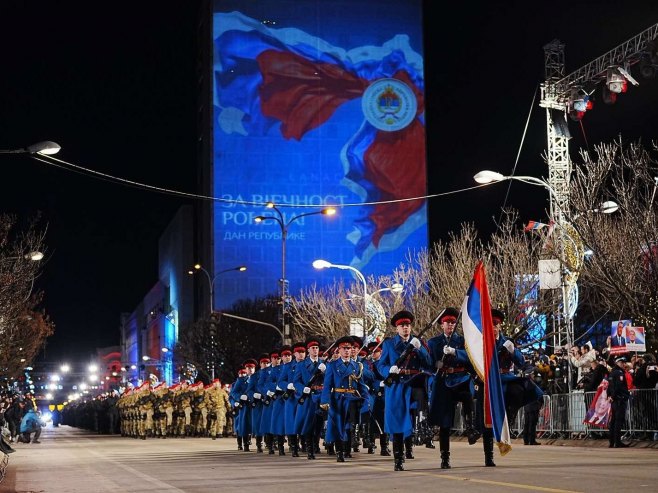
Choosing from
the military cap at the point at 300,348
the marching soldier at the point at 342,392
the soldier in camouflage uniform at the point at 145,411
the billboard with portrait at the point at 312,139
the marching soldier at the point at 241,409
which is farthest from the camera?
the billboard with portrait at the point at 312,139

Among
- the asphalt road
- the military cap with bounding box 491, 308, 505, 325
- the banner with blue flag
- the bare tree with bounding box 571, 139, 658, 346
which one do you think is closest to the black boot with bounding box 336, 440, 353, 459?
the asphalt road

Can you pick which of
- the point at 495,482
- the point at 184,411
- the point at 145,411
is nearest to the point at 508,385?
the point at 495,482

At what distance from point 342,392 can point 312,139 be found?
90795 mm

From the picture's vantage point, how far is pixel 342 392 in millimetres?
20578

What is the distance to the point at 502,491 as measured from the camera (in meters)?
12.2

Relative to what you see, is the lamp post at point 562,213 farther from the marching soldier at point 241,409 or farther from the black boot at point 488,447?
the black boot at point 488,447

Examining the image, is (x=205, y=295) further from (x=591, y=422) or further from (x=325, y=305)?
(x=591, y=422)

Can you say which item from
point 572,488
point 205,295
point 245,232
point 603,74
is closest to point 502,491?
point 572,488

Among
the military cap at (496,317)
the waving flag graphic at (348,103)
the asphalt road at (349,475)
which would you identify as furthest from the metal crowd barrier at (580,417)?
the waving flag graphic at (348,103)

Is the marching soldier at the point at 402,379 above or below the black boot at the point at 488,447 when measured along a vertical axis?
above

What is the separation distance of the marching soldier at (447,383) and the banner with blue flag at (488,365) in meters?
0.25

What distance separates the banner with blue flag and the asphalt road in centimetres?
51

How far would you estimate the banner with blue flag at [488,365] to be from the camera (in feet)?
51.9

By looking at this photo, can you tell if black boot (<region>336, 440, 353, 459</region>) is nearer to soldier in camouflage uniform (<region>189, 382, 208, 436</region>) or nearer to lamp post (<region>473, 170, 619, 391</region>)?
lamp post (<region>473, 170, 619, 391</region>)
